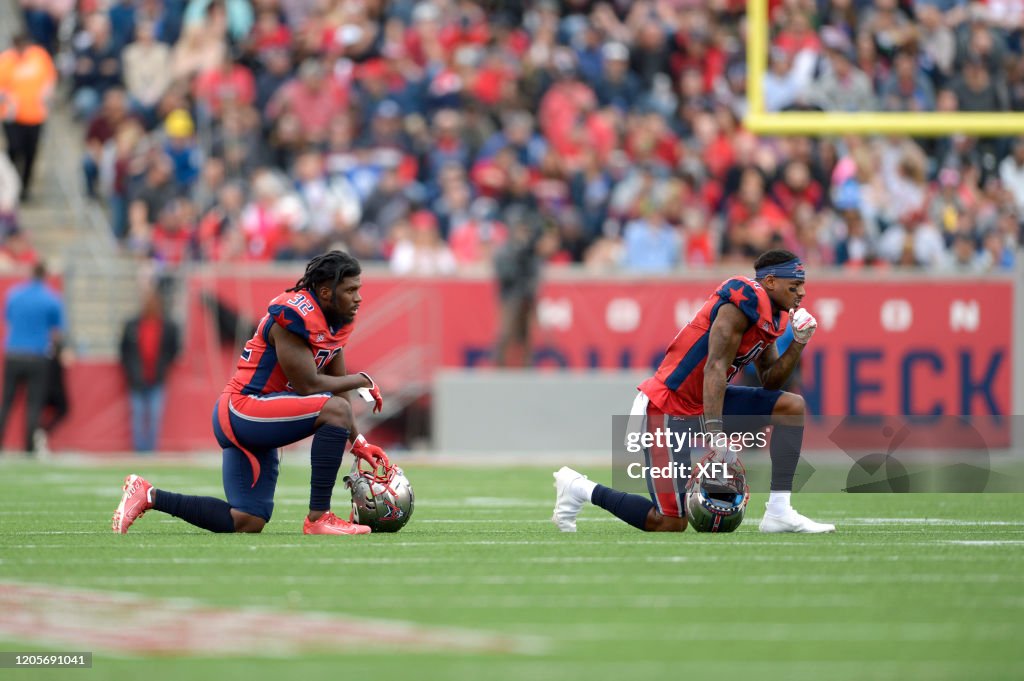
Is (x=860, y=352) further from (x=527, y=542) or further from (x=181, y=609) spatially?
(x=181, y=609)

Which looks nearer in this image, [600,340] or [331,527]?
[331,527]

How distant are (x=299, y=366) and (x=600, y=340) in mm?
10225

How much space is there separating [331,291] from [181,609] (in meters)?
2.87

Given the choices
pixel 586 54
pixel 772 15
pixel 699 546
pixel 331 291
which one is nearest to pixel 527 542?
pixel 699 546

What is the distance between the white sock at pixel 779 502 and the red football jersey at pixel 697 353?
55 cm

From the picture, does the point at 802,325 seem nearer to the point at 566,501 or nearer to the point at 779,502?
the point at 779,502

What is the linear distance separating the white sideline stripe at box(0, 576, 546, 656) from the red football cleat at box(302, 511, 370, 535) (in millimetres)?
2453

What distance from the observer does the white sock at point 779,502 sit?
8.89 m

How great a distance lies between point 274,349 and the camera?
8.89 metres

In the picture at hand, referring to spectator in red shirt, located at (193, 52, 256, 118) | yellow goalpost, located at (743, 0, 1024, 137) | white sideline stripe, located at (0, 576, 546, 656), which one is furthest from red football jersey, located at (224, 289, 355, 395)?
spectator in red shirt, located at (193, 52, 256, 118)

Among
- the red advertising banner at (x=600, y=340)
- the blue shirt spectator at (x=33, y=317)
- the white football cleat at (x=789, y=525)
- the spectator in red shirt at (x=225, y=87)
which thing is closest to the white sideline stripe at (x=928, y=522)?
the white football cleat at (x=789, y=525)

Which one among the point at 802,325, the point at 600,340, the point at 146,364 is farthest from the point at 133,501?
the point at 600,340

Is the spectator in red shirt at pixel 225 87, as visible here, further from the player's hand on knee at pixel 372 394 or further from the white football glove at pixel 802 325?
the white football glove at pixel 802 325

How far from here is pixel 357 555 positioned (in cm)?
787
